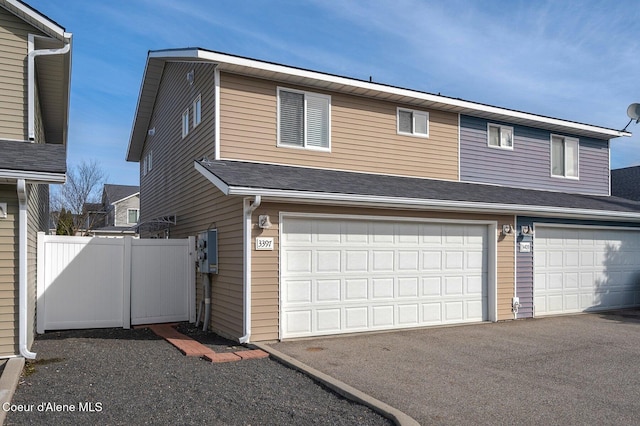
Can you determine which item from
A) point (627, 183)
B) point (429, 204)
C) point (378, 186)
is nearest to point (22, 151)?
point (378, 186)

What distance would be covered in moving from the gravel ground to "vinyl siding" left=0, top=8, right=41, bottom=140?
3.61m

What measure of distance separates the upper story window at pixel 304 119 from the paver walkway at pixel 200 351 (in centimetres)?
423

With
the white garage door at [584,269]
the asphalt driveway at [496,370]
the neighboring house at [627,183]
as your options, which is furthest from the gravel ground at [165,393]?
the neighboring house at [627,183]

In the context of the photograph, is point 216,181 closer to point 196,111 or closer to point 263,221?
point 263,221

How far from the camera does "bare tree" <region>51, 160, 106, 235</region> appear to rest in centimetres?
3366

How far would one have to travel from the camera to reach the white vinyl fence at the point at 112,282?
1029 cm

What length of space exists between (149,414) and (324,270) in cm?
478

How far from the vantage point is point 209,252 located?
10523mm

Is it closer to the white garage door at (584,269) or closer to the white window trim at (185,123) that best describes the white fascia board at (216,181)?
the white window trim at (185,123)

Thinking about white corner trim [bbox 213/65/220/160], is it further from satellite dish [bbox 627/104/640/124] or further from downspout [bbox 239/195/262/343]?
satellite dish [bbox 627/104/640/124]

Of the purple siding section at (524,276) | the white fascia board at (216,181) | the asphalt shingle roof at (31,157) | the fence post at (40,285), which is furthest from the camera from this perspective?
the purple siding section at (524,276)

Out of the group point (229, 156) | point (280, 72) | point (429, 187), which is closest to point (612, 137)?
point (429, 187)

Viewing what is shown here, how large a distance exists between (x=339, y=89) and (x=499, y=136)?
492 centimetres

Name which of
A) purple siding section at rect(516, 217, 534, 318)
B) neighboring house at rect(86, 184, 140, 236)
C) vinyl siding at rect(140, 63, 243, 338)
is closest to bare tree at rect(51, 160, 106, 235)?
neighboring house at rect(86, 184, 140, 236)
